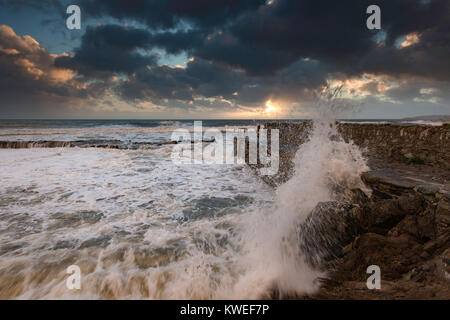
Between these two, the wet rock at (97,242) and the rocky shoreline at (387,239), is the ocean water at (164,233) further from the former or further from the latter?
the rocky shoreline at (387,239)

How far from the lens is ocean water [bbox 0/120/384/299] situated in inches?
103

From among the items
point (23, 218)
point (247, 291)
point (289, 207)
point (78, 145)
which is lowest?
point (247, 291)

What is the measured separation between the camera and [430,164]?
5297mm

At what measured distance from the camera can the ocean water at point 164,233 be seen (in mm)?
2615

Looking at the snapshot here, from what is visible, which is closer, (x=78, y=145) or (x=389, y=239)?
(x=389, y=239)

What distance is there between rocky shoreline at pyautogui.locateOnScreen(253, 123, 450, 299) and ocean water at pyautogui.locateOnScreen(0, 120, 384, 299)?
1.01 ft

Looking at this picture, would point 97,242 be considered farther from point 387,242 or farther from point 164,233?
point 387,242

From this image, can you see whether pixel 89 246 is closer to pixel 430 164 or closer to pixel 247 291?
pixel 247 291

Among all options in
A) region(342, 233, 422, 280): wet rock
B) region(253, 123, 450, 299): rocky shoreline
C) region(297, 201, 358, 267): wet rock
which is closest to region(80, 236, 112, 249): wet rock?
region(253, 123, 450, 299): rocky shoreline

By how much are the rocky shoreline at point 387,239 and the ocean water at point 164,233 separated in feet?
1.01
